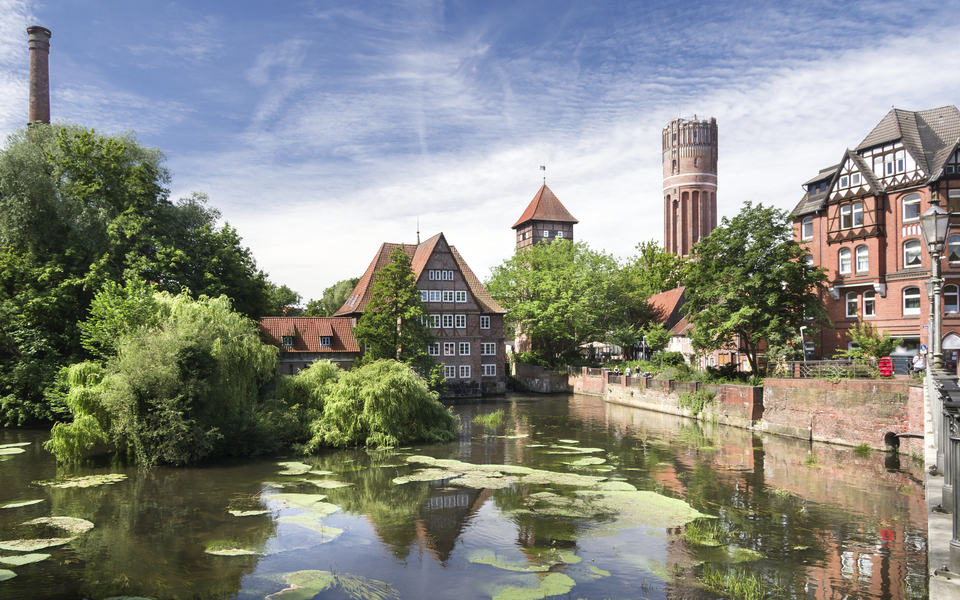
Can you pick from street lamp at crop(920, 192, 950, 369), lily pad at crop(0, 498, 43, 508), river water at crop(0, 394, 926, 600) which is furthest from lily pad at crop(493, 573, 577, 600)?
lily pad at crop(0, 498, 43, 508)

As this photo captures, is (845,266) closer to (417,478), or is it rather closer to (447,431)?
(447,431)

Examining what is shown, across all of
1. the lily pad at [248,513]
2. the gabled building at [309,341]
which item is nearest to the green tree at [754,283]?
the gabled building at [309,341]

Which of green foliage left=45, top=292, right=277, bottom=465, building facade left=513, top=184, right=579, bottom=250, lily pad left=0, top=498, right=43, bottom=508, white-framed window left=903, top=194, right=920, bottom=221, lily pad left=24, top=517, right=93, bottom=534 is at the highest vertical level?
building facade left=513, top=184, right=579, bottom=250

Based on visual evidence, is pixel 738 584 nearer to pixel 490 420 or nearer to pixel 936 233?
pixel 936 233

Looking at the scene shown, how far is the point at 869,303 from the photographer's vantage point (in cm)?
3450

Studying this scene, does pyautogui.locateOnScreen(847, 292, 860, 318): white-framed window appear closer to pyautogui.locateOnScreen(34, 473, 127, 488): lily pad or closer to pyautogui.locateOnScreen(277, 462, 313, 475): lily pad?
pyautogui.locateOnScreen(277, 462, 313, 475): lily pad

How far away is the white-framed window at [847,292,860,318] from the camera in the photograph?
115 ft

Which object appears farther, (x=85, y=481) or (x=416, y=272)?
(x=416, y=272)

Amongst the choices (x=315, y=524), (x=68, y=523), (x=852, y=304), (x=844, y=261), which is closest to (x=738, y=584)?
(x=315, y=524)

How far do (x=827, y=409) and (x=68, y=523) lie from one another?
26.5 metres

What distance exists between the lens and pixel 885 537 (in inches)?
531

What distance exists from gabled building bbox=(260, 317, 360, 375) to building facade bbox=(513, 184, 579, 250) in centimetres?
3662

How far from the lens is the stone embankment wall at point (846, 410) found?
22781 mm

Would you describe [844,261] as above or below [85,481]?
above
